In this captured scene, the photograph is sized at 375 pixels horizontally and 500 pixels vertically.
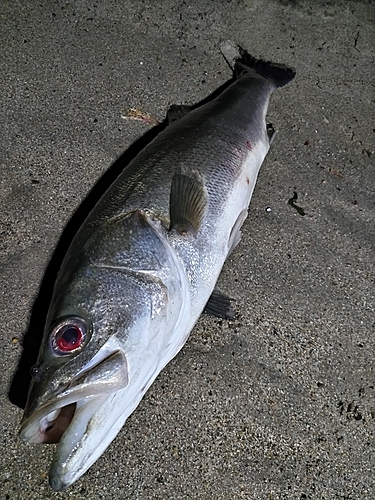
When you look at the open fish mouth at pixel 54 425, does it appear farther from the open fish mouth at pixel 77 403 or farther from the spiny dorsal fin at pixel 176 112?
the spiny dorsal fin at pixel 176 112

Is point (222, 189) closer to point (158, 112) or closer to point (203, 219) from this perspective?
point (203, 219)

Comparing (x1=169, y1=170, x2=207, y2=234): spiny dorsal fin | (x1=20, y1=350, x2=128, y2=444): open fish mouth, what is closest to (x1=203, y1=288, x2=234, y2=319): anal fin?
(x1=169, y1=170, x2=207, y2=234): spiny dorsal fin

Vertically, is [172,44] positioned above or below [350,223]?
above

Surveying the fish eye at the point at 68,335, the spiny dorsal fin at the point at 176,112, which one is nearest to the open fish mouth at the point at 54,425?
the fish eye at the point at 68,335

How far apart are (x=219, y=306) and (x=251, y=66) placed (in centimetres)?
205

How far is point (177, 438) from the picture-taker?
98.8 inches

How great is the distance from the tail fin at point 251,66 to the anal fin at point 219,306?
1.77 metres

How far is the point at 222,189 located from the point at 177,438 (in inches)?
52.4

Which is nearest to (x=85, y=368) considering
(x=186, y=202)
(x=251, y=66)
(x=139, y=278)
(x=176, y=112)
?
(x=139, y=278)

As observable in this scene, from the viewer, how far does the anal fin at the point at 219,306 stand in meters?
2.75

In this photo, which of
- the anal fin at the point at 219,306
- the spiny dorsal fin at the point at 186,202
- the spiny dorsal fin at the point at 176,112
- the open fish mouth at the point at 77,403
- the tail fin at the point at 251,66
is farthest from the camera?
the tail fin at the point at 251,66

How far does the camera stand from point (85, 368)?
188 centimetres

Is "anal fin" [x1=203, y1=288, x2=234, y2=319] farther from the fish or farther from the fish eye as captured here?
the fish eye

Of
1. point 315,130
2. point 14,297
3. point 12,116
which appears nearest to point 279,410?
point 14,297
